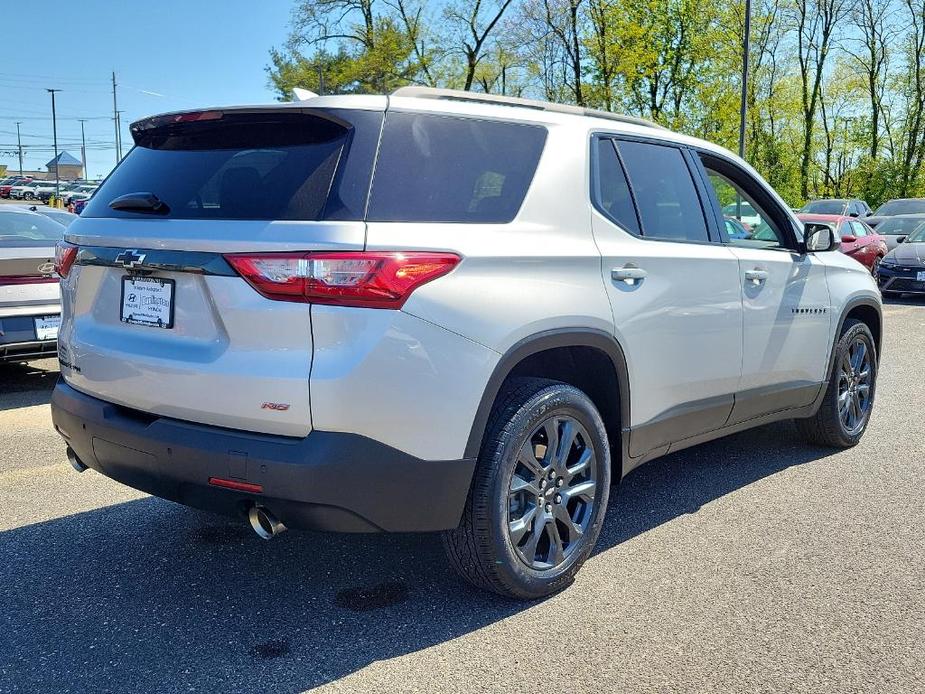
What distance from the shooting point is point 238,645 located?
2.98 meters

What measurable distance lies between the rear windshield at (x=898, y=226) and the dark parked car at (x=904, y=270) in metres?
4.39

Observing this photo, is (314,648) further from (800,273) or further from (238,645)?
(800,273)

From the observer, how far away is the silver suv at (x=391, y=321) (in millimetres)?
2732

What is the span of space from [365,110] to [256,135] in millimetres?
413

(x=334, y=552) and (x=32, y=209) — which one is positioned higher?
(x=32, y=209)

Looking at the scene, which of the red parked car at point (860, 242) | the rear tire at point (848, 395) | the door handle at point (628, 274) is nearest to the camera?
the door handle at point (628, 274)

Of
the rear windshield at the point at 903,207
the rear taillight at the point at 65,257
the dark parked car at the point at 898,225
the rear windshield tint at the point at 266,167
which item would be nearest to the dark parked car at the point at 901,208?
the rear windshield at the point at 903,207

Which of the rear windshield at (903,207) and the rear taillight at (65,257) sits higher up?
the rear windshield at (903,207)

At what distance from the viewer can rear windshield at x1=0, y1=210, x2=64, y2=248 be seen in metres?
6.84

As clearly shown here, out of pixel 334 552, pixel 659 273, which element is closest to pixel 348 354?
pixel 334 552

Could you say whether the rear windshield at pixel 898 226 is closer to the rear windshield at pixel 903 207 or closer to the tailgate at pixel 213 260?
the rear windshield at pixel 903 207

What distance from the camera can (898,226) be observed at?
20344 millimetres

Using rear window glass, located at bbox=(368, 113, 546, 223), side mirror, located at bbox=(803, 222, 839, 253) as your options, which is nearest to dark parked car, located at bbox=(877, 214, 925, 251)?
side mirror, located at bbox=(803, 222, 839, 253)

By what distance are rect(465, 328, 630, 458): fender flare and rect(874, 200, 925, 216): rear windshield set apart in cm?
2282
